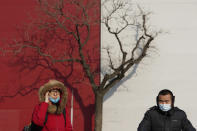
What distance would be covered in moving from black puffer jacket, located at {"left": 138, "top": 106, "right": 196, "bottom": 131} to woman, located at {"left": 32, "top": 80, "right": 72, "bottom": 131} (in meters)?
1.03

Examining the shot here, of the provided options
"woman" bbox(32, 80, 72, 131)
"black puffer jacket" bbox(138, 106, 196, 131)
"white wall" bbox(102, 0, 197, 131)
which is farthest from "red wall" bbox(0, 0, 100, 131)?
"black puffer jacket" bbox(138, 106, 196, 131)

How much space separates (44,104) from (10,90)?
542 centimetres

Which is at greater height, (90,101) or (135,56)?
(135,56)

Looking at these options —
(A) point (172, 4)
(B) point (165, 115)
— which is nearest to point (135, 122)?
(A) point (172, 4)

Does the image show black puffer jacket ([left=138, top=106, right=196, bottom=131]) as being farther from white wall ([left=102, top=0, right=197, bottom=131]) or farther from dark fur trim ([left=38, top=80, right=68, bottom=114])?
white wall ([left=102, top=0, right=197, bottom=131])

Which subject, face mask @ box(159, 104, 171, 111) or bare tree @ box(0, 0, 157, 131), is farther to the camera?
bare tree @ box(0, 0, 157, 131)

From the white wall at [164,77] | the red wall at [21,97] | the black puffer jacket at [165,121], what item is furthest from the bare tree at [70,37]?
the black puffer jacket at [165,121]

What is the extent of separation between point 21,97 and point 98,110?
231 centimetres

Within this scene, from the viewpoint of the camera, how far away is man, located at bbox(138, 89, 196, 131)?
3.74 meters

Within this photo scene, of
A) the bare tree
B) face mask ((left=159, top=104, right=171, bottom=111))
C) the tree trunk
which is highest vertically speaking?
the bare tree

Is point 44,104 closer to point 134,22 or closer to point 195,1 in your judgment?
point 134,22

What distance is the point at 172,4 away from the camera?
29.9ft

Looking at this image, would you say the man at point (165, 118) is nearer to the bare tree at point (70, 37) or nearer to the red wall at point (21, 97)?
the bare tree at point (70, 37)

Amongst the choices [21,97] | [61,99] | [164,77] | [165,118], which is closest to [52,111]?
[61,99]
